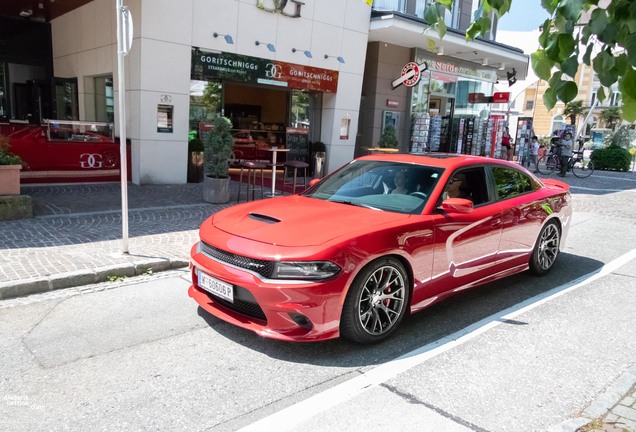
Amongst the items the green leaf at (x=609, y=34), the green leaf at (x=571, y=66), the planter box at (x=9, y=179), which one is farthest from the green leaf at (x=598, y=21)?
the planter box at (x=9, y=179)

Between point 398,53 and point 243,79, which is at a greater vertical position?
point 398,53

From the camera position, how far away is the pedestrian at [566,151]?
61.8 feet

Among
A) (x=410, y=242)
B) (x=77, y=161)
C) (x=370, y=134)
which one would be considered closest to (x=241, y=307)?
(x=410, y=242)

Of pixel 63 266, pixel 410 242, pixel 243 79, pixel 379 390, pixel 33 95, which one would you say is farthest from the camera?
pixel 33 95

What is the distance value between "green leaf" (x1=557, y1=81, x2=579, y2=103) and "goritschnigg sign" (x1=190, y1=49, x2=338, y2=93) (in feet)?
37.2

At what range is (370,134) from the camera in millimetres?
17781

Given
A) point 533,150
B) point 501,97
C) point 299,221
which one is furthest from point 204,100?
point 533,150

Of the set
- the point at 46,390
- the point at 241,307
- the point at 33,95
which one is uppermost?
the point at 33,95

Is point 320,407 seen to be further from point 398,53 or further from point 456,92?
point 456,92

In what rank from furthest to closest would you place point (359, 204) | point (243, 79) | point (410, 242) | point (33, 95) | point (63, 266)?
point (33, 95), point (243, 79), point (63, 266), point (359, 204), point (410, 242)

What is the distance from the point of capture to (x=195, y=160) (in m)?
12.3

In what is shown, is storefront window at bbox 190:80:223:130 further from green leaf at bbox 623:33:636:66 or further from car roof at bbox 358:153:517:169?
green leaf at bbox 623:33:636:66

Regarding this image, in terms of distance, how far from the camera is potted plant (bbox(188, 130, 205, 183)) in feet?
40.2

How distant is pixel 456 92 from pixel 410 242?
17.8m
